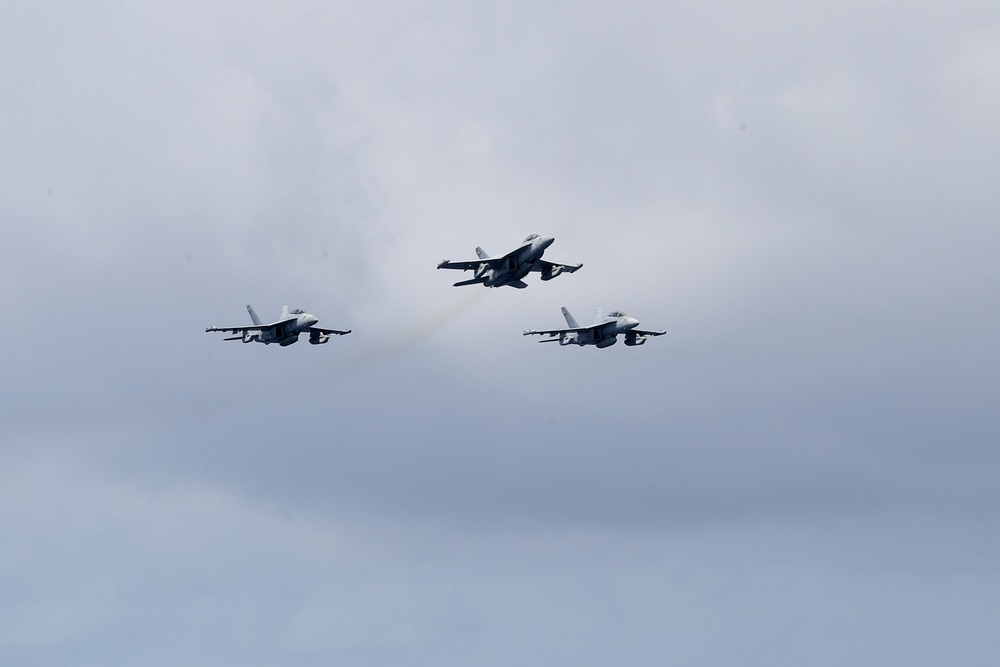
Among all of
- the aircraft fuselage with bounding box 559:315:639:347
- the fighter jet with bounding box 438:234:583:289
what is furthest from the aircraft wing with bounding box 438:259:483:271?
the aircraft fuselage with bounding box 559:315:639:347

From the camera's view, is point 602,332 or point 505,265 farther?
point 602,332

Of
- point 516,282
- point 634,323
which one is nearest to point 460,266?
point 516,282

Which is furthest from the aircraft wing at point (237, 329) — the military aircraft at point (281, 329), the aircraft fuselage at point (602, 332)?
the aircraft fuselage at point (602, 332)

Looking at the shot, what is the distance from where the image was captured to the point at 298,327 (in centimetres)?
19538

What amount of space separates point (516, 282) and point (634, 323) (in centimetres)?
1458

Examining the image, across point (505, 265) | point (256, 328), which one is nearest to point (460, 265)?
point (505, 265)

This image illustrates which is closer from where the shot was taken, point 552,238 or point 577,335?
point 552,238

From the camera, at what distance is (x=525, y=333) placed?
19650cm

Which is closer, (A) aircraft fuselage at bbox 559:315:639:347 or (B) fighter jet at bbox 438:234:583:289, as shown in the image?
(B) fighter jet at bbox 438:234:583:289

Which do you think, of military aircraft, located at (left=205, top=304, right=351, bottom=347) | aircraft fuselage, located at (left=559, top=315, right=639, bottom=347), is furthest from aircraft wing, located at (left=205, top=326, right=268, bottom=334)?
aircraft fuselage, located at (left=559, top=315, right=639, bottom=347)

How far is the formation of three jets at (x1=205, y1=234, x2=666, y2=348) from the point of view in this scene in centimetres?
18725

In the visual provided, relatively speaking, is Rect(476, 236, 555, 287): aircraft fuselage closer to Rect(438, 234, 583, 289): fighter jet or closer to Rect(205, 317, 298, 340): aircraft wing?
Rect(438, 234, 583, 289): fighter jet

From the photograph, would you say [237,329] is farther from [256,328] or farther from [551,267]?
[551,267]

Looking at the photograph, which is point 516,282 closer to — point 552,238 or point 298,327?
point 552,238
